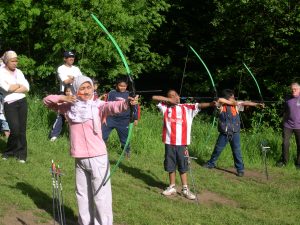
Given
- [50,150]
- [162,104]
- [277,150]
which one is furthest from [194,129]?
[162,104]

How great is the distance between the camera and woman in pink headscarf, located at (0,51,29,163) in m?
7.85

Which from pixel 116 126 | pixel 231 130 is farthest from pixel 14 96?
pixel 231 130

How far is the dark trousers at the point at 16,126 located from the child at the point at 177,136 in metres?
2.14

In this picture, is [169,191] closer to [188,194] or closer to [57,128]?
[188,194]

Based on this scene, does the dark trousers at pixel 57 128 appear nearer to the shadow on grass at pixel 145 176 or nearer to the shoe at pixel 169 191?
the shadow on grass at pixel 145 176

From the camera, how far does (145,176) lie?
8516mm

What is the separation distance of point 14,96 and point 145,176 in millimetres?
2448

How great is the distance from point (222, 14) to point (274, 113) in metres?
3.61

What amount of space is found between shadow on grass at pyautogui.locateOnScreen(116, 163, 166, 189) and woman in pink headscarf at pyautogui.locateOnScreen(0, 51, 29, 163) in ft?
5.88

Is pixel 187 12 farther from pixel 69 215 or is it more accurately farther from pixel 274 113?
pixel 69 215

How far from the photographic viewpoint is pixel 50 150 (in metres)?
9.47

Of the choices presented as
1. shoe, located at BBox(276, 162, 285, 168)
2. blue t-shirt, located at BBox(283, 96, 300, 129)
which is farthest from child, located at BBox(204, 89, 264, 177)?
shoe, located at BBox(276, 162, 285, 168)

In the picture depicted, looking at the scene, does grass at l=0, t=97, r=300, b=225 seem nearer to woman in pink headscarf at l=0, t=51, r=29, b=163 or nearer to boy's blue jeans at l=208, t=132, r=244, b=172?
boy's blue jeans at l=208, t=132, r=244, b=172

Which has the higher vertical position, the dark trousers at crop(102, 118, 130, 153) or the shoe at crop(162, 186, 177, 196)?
the dark trousers at crop(102, 118, 130, 153)
